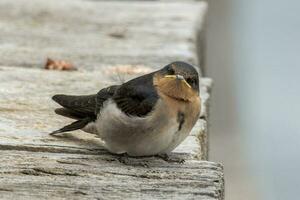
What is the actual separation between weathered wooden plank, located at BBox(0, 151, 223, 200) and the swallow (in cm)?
8

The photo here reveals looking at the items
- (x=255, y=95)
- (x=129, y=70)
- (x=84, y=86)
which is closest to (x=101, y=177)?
(x=84, y=86)

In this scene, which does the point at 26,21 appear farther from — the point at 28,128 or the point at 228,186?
the point at 28,128

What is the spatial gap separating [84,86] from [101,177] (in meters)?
1.63

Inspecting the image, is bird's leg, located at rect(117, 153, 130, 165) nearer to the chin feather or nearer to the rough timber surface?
the rough timber surface

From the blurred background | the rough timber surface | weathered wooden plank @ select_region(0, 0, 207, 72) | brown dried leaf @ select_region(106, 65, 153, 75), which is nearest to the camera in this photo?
the rough timber surface

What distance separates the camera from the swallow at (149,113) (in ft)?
12.9

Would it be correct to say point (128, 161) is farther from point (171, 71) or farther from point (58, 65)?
point (58, 65)

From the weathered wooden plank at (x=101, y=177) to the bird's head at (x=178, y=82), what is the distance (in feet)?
0.98

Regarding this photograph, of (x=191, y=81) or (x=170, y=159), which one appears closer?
(x=170, y=159)

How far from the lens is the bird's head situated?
4.04 metres

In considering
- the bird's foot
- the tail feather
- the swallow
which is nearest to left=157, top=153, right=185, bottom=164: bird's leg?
the swallow

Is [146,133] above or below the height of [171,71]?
below

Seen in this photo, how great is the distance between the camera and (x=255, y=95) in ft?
34.9

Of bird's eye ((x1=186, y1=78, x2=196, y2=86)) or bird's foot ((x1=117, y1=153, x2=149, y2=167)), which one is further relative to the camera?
bird's eye ((x1=186, y1=78, x2=196, y2=86))
